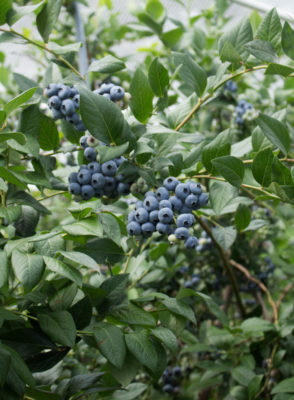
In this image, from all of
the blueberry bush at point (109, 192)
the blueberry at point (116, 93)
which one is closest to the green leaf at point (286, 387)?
the blueberry bush at point (109, 192)

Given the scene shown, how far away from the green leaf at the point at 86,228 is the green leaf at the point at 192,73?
1.22 ft

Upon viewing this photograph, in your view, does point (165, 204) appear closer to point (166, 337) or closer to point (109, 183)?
point (109, 183)

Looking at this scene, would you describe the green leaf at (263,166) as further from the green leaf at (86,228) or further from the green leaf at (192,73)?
the green leaf at (86,228)

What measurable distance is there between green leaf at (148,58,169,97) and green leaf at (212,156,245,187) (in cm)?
23

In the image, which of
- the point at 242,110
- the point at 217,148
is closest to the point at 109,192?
the point at 217,148

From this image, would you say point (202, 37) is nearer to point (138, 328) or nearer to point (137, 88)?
point (137, 88)

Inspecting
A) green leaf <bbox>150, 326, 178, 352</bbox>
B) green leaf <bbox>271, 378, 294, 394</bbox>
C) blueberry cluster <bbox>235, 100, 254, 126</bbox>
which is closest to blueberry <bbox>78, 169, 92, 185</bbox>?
green leaf <bbox>150, 326, 178, 352</bbox>

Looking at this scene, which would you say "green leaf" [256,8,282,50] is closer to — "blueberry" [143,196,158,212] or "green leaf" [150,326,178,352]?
"blueberry" [143,196,158,212]

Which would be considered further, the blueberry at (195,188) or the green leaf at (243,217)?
the green leaf at (243,217)

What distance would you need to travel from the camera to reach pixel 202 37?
1722mm

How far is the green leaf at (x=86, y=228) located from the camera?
0.79m

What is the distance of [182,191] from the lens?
2.85 feet

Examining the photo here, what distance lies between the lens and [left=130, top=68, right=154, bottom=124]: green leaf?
885 millimetres

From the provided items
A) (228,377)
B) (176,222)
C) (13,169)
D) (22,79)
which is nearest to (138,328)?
(176,222)
